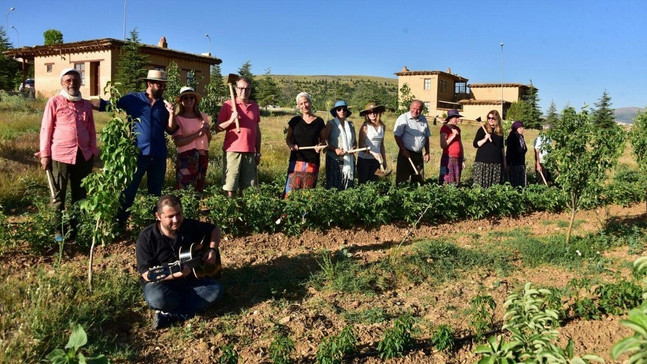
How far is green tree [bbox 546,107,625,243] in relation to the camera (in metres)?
5.23

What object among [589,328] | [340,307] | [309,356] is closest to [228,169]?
[340,307]

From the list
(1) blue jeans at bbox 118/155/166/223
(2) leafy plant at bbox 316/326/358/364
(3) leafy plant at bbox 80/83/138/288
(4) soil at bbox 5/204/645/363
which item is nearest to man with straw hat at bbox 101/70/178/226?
(1) blue jeans at bbox 118/155/166/223

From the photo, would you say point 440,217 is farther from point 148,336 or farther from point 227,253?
point 148,336

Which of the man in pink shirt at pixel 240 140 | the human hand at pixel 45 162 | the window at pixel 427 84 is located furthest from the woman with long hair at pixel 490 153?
the window at pixel 427 84

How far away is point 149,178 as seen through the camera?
17.5 feet

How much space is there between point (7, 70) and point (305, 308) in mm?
27257

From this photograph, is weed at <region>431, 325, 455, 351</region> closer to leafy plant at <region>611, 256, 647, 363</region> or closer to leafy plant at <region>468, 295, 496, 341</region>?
leafy plant at <region>468, 295, 496, 341</region>

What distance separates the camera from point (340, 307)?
12.6ft

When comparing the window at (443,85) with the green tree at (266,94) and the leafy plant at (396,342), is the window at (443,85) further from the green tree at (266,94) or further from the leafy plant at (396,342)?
the leafy plant at (396,342)

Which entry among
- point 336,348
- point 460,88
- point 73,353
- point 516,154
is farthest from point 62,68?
point 460,88

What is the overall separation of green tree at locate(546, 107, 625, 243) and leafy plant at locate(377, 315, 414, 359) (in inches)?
117

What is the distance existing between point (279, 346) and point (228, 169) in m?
3.26

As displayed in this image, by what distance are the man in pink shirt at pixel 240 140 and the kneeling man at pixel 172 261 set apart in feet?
6.53

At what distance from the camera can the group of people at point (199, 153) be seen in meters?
3.71
